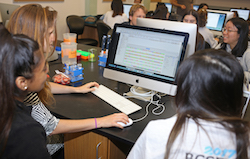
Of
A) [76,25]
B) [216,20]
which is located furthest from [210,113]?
[76,25]

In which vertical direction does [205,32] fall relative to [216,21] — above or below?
below

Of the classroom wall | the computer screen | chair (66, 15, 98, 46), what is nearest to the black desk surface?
chair (66, 15, 98, 46)

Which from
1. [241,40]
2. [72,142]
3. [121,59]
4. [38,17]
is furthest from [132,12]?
[72,142]

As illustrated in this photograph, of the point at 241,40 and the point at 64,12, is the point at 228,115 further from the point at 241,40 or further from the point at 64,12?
the point at 64,12

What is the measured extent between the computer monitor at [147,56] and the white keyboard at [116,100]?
0.38ft

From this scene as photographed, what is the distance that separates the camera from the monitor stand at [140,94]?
1331 millimetres

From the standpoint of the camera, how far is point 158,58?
4.16 feet

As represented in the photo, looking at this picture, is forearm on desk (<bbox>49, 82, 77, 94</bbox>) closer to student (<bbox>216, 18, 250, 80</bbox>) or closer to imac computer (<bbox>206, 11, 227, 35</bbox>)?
student (<bbox>216, 18, 250, 80</bbox>)

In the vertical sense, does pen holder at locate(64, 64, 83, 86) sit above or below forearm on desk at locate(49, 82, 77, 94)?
above

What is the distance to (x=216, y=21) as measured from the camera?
12.0ft

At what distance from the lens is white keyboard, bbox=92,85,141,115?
1.18 meters

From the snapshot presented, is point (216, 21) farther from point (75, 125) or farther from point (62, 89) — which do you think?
point (75, 125)

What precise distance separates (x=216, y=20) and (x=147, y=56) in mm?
2881

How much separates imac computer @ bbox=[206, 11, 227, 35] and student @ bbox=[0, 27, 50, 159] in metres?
3.46
